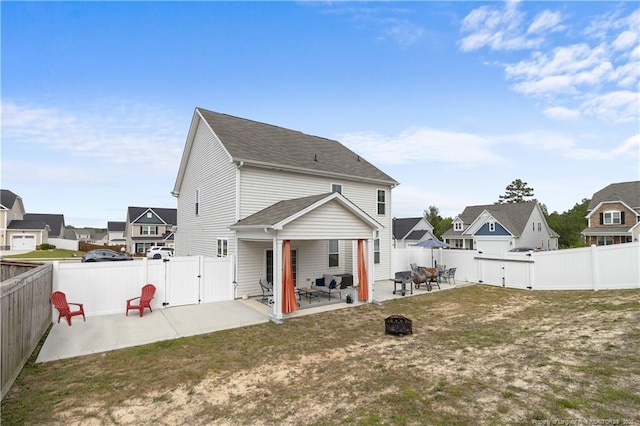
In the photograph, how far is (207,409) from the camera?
4453 millimetres

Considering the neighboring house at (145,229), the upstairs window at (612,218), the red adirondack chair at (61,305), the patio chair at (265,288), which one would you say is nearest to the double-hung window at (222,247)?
the patio chair at (265,288)

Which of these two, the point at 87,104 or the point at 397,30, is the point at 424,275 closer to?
the point at 397,30

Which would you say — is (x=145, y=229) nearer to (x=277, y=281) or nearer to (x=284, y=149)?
(x=284, y=149)

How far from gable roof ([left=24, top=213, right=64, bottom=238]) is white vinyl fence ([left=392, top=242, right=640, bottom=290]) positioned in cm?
6545

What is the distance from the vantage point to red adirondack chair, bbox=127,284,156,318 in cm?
971

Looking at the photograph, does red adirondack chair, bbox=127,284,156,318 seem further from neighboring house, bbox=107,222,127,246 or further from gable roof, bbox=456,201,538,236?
neighboring house, bbox=107,222,127,246

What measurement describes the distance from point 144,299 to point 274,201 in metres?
6.22

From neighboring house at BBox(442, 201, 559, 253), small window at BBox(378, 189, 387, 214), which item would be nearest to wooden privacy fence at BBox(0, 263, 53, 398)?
small window at BBox(378, 189, 387, 214)

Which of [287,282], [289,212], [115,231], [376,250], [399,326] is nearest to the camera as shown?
[399,326]

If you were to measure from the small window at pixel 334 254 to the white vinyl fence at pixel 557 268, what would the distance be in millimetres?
4343

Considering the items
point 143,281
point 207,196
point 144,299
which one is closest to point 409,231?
point 207,196

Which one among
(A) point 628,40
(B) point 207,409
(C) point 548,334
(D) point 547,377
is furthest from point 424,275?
(B) point 207,409

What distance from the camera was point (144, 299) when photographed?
9.85 metres

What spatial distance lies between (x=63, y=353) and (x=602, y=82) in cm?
2121
